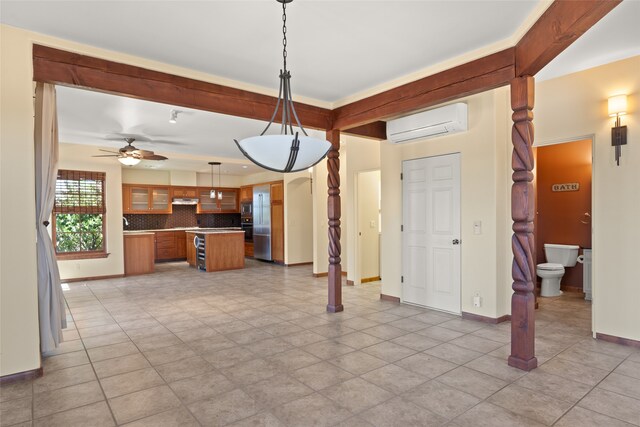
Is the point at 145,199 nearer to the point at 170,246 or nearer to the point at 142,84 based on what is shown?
the point at 170,246

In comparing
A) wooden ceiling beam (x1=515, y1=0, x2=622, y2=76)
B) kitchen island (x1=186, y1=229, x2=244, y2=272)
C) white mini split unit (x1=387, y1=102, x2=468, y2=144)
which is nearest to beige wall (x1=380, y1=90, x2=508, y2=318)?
white mini split unit (x1=387, y1=102, x2=468, y2=144)

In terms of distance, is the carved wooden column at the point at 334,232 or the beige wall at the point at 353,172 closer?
the carved wooden column at the point at 334,232

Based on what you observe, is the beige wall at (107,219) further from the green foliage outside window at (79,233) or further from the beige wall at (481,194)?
the beige wall at (481,194)

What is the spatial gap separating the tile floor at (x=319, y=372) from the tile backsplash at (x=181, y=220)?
5.95 metres

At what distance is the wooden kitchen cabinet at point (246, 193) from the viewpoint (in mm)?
11097

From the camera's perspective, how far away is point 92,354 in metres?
3.54

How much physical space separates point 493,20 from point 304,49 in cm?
156

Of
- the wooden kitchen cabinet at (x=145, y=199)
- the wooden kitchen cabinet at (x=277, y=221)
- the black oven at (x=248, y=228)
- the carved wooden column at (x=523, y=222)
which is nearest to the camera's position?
the carved wooden column at (x=523, y=222)

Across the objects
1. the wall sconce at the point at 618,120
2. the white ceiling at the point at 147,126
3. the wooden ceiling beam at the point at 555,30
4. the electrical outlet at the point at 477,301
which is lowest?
the electrical outlet at the point at 477,301

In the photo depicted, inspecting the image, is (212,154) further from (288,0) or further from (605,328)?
(605,328)

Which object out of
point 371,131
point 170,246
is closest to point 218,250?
point 170,246

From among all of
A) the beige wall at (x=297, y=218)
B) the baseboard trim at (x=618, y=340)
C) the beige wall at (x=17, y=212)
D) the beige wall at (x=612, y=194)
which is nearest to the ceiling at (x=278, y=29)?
the beige wall at (x=17, y=212)

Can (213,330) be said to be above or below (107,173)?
below

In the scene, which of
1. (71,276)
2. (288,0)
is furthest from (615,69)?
(71,276)
